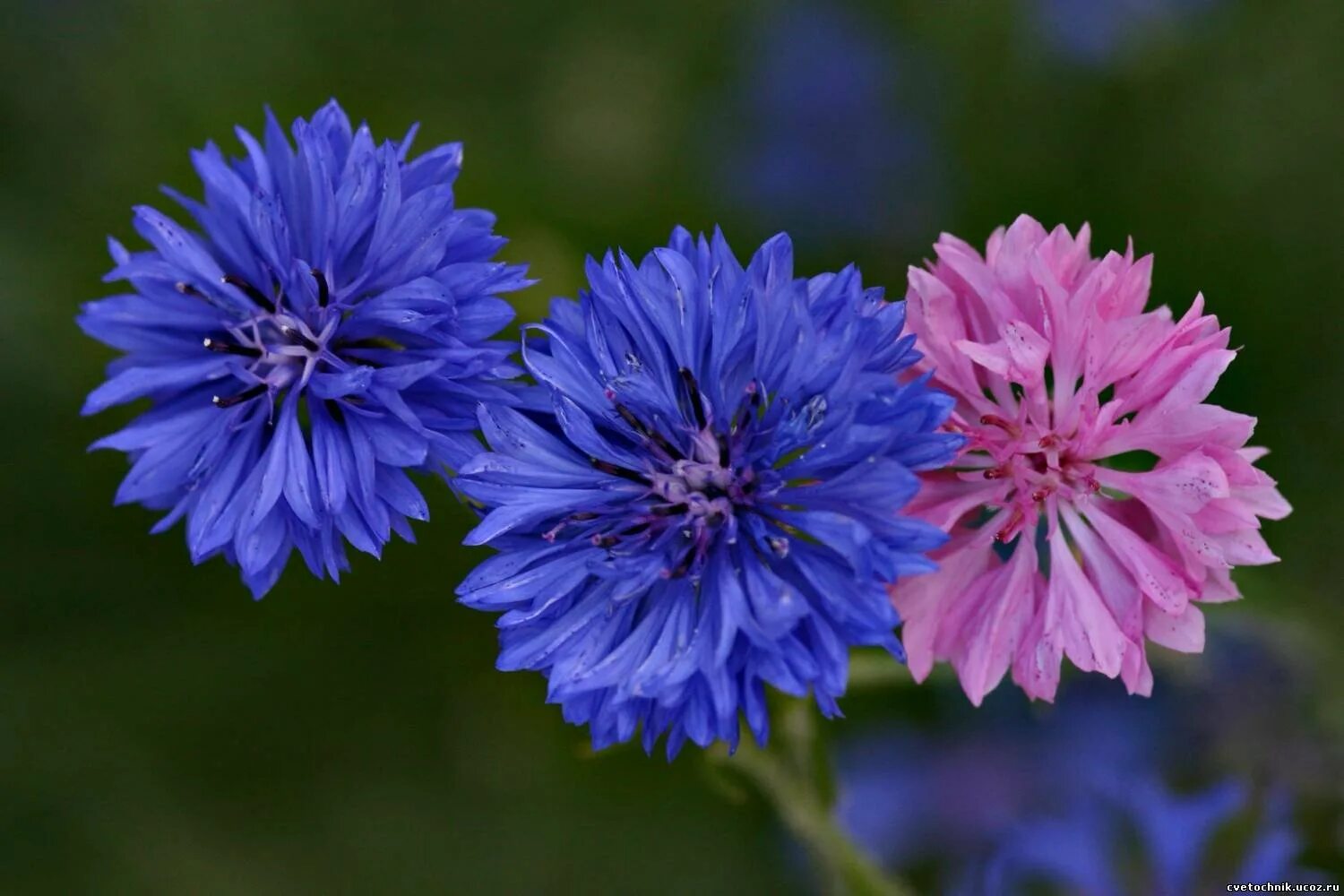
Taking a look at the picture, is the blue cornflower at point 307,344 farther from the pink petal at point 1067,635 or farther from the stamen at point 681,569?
the pink petal at point 1067,635

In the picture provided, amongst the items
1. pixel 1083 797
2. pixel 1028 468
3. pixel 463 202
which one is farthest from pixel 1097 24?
pixel 1028 468

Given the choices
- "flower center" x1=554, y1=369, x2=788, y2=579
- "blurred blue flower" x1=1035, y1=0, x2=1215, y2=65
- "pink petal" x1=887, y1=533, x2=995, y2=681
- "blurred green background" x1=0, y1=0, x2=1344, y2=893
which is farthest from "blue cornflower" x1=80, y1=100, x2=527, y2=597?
"blurred blue flower" x1=1035, y1=0, x2=1215, y2=65

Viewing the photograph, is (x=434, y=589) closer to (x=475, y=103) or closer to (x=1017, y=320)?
(x=475, y=103)

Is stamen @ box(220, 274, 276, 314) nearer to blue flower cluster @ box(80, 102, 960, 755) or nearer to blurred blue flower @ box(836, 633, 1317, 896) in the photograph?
blue flower cluster @ box(80, 102, 960, 755)

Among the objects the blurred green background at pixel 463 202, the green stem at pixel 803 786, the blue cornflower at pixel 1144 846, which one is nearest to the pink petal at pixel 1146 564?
the green stem at pixel 803 786

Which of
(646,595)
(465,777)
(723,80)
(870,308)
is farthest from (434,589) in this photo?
(870,308)

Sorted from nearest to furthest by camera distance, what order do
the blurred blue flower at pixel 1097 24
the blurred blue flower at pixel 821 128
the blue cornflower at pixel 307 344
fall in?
1. the blue cornflower at pixel 307 344
2. the blurred blue flower at pixel 1097 24
3. the blurred blue flower at pixel 821 128

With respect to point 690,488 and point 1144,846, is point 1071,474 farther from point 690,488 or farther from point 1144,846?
point 1144,846
